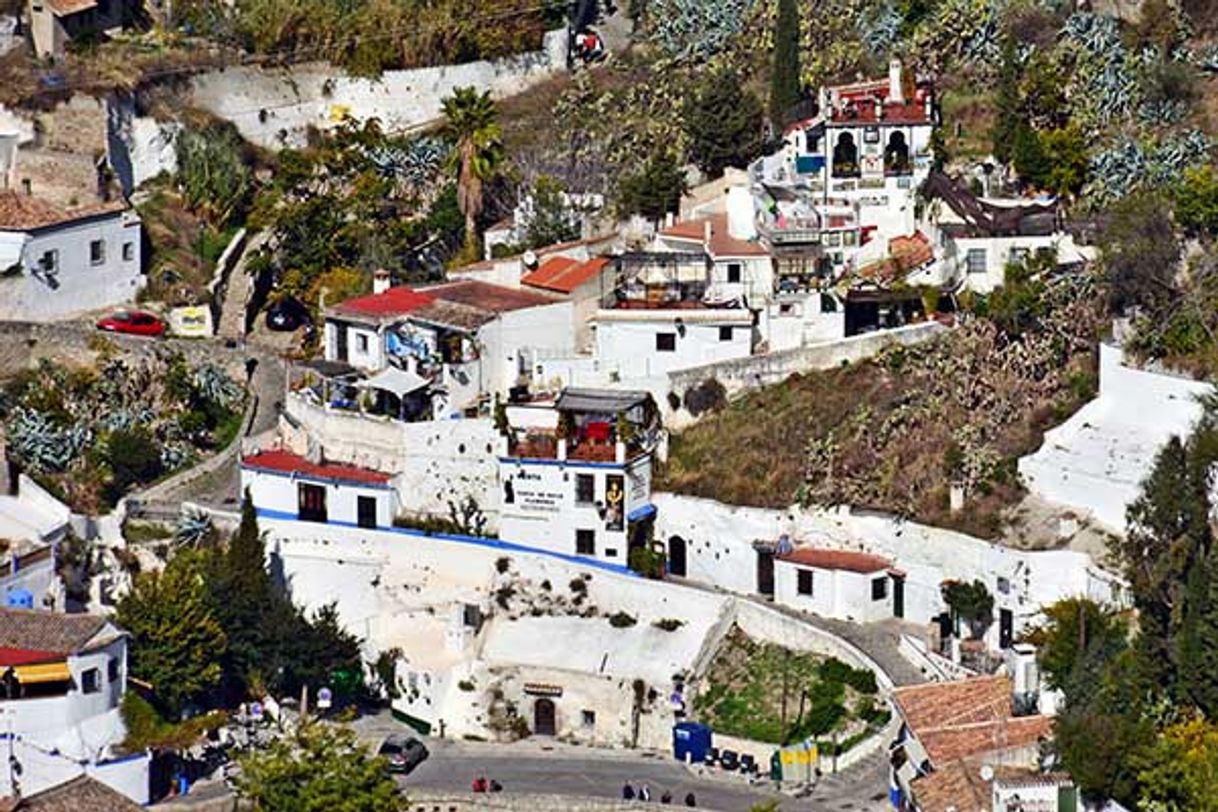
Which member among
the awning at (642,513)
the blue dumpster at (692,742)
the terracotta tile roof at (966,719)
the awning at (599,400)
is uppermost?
the awning at (599,400)

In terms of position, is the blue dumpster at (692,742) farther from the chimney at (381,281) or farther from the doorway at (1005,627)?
the chimney at (381,281)

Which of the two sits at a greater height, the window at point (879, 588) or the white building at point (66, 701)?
the window at point (879, 588)

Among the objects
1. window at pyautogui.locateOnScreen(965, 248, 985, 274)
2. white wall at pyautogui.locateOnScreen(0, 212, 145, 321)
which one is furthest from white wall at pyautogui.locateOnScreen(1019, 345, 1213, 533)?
white wall at pyautogui.locateOnScreen(0, 212, 145, 321)

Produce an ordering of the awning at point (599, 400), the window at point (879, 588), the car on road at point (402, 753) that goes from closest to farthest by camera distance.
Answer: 1. the car on road at point (402, 753)
2. the window at point (879, 588)
3. the awning at point (599, 400)

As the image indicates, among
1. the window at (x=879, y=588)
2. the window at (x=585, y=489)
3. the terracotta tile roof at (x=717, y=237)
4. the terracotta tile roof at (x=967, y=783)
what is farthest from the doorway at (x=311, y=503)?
the terracotta tile roof at (x=967, y=783)

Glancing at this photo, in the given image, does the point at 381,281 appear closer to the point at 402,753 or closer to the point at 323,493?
the point at 323,493

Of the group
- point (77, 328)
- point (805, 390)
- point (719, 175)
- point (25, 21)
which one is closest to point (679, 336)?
point (805, 390)

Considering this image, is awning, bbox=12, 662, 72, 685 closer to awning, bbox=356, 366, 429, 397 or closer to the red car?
awning, bbox=356, 366, 429, 397
